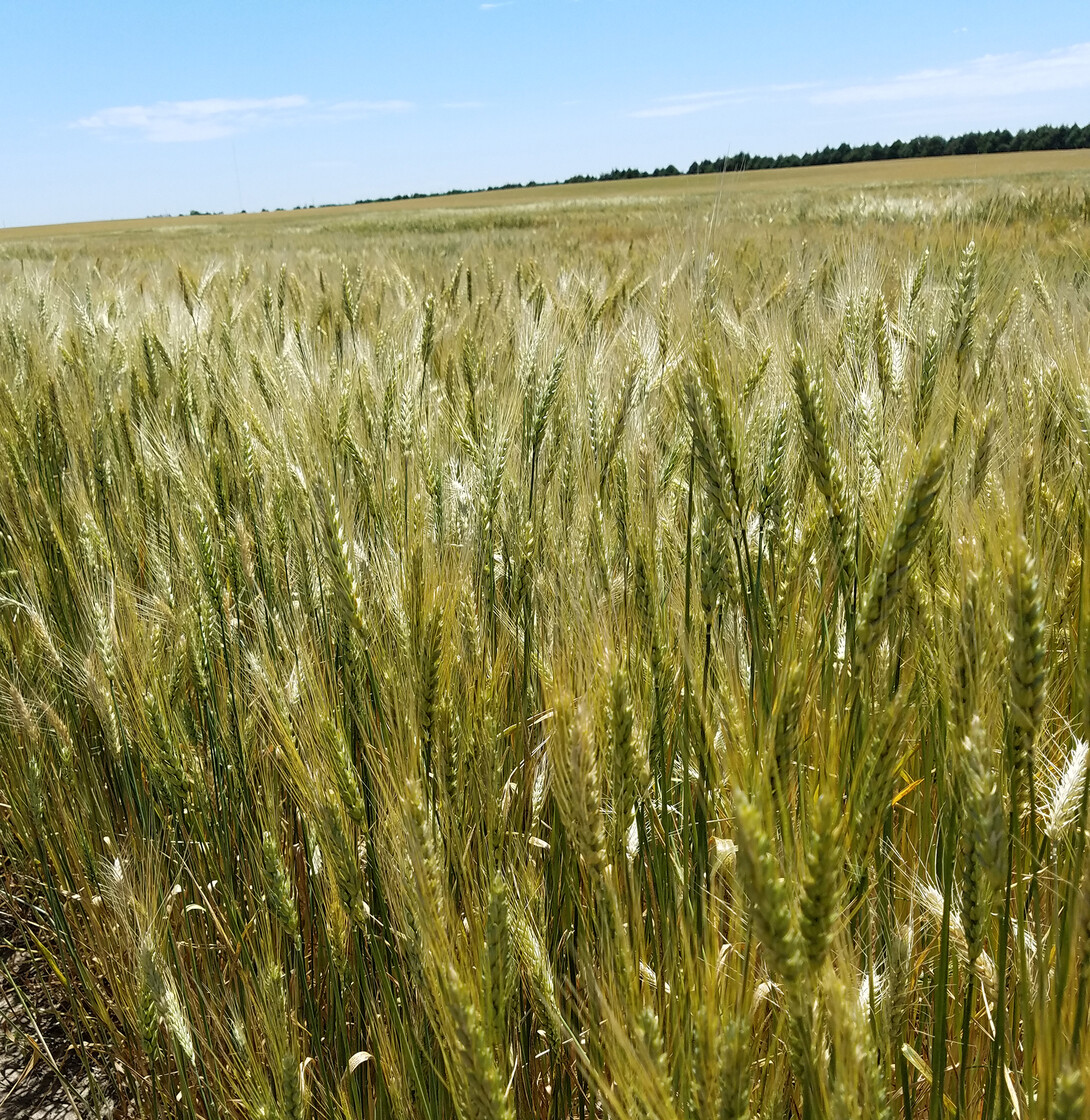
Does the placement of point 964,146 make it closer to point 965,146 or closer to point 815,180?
point 965,146

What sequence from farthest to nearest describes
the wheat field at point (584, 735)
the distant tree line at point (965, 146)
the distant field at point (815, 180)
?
the distant tree line at point (965, 146) < the distant field at point (815, 180) < the wheat field at point (584, 735)

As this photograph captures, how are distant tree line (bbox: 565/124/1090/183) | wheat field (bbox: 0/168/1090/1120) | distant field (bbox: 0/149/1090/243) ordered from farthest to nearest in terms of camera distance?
distant tree line (bbox: 565/124/1090/183) → distant field (bbox: 0/149/1090/243) → wheat field (bbox: 0/168/1090/1120)

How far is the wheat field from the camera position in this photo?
733 mm

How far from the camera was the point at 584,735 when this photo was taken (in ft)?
2.63

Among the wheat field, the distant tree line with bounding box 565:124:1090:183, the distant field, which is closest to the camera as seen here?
the wheat field

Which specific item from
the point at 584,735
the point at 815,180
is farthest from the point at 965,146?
the point at 584,735

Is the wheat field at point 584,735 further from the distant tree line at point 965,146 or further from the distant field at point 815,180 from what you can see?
the distant tree line at point 965,146

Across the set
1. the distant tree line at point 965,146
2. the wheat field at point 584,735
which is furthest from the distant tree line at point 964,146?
the wheat field at point 584,735

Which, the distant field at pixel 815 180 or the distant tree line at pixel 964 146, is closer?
the distant field at pixel 815 180

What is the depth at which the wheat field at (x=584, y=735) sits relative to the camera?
733 millimetres

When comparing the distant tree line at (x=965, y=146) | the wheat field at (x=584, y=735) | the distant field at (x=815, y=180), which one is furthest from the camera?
the distant tree line at (x=965, y=146)

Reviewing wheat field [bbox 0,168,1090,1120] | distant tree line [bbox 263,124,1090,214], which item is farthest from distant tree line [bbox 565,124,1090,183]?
wheat field [bbox 0,168,1090,1120]

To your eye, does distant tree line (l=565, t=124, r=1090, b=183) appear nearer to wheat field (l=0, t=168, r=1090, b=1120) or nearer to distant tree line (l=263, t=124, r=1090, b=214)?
distant tree line (l=263, t=124, r=1090, b=214)

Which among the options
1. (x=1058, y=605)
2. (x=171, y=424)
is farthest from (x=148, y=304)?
(x=1058, y=605)
